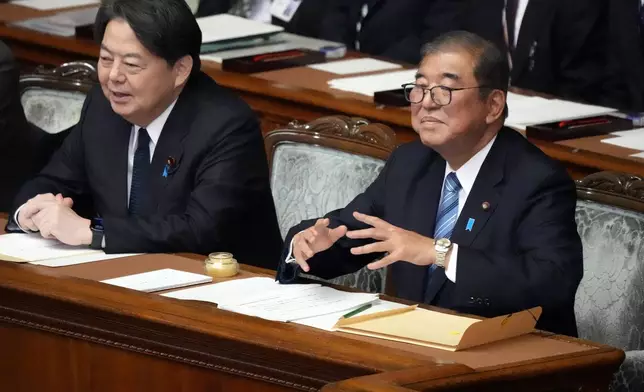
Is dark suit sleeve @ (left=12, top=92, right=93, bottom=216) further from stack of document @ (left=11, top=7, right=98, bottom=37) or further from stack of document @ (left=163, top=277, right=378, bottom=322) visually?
stack of document @ (left=11, top=7, right=98, bottom=37)

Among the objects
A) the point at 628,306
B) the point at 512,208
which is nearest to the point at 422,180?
the point at 512,208

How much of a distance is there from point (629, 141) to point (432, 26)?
1.75 metres

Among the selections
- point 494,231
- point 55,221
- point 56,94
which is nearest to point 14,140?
point 56,94

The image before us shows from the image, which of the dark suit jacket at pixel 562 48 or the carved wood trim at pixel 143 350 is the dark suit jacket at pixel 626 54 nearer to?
the dark suit jacket at pixel 562 48

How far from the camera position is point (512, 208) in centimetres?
365

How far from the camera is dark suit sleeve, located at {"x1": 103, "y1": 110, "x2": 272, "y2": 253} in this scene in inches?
153

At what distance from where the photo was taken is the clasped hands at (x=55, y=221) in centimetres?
384

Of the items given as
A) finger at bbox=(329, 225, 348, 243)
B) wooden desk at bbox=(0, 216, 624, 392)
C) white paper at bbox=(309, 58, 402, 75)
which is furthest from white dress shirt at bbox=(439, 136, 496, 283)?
white paper at bbox=(309, 58, 402, 75)

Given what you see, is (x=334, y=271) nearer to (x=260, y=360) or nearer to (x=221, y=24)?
(x=260, y=360)

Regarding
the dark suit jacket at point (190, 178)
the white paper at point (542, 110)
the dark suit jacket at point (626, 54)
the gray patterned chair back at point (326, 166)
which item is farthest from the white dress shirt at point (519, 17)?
the dark suit jacket at point (190, 178)

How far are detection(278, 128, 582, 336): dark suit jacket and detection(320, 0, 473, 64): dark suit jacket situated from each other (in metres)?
2.70

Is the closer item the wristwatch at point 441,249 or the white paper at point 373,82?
the wristwatch at point 441,249

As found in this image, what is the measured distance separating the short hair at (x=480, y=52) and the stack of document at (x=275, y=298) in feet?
2.09

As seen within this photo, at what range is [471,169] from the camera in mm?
3736
